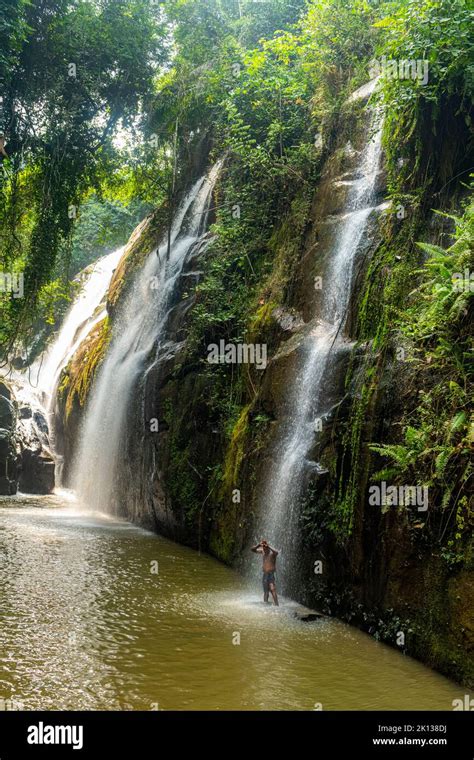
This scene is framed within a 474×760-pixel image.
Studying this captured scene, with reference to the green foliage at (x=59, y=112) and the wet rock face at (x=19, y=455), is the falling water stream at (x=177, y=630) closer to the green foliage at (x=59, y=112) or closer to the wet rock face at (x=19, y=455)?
the wet rock face at (x=19, y=455)

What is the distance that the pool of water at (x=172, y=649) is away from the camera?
5.48m

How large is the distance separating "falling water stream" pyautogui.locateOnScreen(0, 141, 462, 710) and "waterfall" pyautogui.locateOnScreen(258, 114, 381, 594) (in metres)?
0.03

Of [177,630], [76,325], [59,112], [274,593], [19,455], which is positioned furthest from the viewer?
[76,325]

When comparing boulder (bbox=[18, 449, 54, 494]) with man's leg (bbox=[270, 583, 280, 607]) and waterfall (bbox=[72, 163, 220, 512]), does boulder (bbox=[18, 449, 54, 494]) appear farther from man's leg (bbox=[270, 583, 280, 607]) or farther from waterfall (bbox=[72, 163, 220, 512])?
man's leg (bbox=[270, 583, 280, 607])

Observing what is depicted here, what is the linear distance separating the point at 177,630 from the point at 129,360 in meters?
11.3

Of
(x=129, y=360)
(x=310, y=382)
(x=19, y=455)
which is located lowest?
(x=19, y=455)

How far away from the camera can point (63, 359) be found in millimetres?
26797

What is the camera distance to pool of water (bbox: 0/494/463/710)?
18.0 feet

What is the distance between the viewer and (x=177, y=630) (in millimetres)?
7406

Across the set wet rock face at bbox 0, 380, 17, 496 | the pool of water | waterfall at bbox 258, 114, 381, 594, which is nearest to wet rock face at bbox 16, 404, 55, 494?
wet rock face at bbox 0, 380, 17, 496

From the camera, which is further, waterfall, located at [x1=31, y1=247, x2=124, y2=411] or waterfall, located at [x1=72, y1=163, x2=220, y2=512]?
waterfall, located at [x1=31, y1=247, x2=124, y2=411]

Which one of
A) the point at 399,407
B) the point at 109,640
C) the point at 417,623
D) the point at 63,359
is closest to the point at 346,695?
the point at 417,623

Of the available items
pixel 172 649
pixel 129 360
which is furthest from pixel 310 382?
pixel 129 360

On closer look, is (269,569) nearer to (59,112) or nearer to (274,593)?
(274,593)
